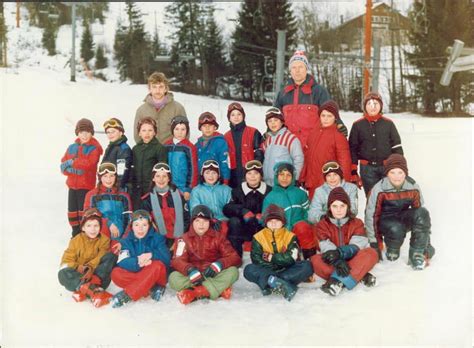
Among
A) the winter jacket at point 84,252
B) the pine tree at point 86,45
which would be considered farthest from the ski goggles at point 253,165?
the pine tree at point 86,45

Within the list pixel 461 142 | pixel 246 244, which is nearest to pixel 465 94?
pixel 461 142

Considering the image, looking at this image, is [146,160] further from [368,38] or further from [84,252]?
[368,38]

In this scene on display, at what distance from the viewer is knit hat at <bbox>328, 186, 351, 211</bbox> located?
15.5 feet

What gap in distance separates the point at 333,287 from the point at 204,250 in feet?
3.93

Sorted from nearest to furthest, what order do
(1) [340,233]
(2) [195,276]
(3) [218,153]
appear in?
(2) [195,276] → (1) [340,233] → (3) [218,153]

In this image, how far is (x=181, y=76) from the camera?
33844 mm

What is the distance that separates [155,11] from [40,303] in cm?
3680

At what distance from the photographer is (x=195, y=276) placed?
14.1 feet

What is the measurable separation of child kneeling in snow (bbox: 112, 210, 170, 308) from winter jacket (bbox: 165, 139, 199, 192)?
906 mm

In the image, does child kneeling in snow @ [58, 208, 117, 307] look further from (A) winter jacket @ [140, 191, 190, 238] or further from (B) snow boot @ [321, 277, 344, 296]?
(B) snow boot @ [321, 277, 344, 296]

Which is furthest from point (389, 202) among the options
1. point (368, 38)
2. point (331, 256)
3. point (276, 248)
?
point (368, 38)

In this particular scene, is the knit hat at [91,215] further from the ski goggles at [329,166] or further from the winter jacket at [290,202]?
the ski goggles at [329,166]

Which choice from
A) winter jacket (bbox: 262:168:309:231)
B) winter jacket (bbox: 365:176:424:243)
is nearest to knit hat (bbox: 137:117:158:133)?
winter jacket (bbox: 262:168:309:231)

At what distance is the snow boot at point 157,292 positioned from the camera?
4.35 m
